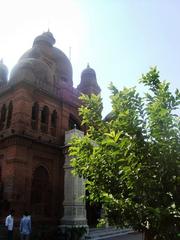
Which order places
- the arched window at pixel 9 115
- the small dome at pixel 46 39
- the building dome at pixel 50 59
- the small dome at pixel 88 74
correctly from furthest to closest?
the small dome at pixel 88 74
the small dome at pixel 46 39
the building dome at pixel 50 59
the arched window at pixel 9 115

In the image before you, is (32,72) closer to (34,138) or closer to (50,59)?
(34,138)

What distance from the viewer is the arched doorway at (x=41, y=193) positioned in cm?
1533

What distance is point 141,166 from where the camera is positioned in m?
4.61

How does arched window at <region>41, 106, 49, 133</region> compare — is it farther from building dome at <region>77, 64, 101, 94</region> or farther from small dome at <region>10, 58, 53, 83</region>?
building dome at <region>77, 64, 101, 94</region>

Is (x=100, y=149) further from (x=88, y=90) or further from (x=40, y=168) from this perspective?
(x=88, y=90)

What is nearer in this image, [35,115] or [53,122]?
[35,115]

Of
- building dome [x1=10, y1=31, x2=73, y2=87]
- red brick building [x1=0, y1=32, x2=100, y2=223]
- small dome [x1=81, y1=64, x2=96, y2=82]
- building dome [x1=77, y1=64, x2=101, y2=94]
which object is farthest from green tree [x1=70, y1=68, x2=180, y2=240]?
small dome [x1=81, y1=64, x2=96, y2=82]

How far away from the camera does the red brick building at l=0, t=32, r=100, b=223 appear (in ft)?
47.8

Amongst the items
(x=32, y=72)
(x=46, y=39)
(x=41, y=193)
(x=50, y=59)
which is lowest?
(x=41, y=193)

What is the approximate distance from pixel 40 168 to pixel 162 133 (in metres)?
12.7

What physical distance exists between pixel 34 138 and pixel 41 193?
9.89 ft

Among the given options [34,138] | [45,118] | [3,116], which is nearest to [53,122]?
[45,118]

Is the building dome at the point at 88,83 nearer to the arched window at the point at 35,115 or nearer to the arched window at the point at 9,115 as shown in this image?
the arched window at the point at 35,115

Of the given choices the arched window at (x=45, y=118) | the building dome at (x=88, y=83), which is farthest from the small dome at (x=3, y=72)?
the arched window at (x=45, y=118)
